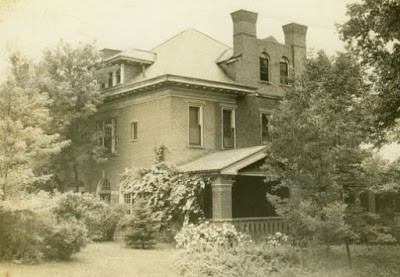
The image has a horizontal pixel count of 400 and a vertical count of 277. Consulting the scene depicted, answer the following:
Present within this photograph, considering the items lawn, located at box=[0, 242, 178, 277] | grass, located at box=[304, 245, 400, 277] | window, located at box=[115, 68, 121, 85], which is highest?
window, located at box=[115, 68, 121, 85]

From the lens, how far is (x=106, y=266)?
14492 millimetres

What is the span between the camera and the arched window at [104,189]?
26594 millimetres

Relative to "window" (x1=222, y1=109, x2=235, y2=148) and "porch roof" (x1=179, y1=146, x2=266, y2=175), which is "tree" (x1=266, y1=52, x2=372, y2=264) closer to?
"porch roof" (x1=179, y1=146, x2=266, y2=175)

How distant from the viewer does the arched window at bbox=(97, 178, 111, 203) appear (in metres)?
26.6

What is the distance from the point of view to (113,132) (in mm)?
25641

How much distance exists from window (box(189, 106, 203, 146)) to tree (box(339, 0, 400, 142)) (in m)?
8.39

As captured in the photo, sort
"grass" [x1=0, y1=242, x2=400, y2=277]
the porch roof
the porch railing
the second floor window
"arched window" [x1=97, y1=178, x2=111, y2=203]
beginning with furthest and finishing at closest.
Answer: "arched window" [x1=97, y1=178, x2=111, y2=203], the second floor window, the porch railing, the porch roof, "grass" [x1=0, y1=242, x2=400, y2=277]

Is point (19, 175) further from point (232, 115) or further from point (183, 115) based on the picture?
point (232, 115)

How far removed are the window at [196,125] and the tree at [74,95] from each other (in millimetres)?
4649

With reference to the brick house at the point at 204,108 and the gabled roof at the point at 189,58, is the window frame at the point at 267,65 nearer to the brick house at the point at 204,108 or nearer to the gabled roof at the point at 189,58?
the brick house at the point at 204,108

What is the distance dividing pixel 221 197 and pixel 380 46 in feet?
25.7

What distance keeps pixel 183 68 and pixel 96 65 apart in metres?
4.63

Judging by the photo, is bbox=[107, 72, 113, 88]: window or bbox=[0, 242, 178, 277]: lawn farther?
bbox=[107, 72, 113, 88]: window

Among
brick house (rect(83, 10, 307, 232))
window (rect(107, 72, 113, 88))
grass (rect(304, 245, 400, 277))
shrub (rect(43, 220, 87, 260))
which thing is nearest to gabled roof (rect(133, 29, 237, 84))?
brick house (rect(83, 10, 307, 232))
